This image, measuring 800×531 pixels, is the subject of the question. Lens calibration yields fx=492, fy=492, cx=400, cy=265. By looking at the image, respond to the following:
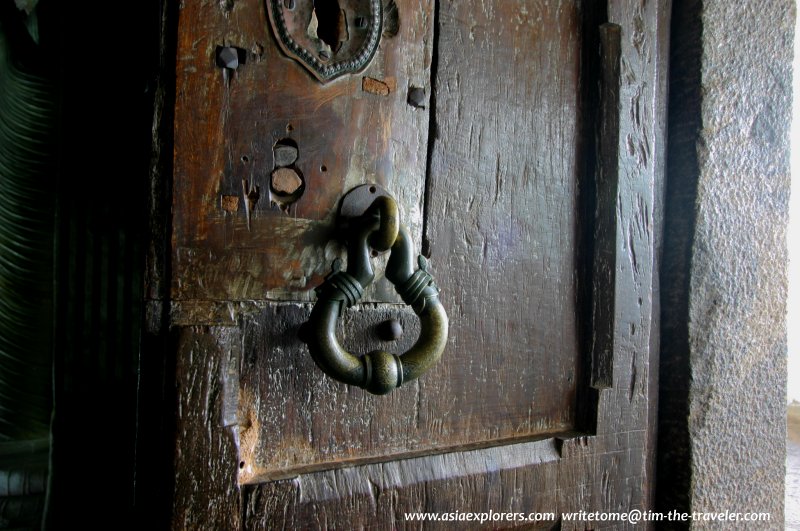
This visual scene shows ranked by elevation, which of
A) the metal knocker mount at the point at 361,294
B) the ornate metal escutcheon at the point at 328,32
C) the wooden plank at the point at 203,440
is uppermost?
the ornate metal escutcheon at the point at 328,32

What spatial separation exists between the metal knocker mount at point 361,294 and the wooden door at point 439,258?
1.7 inches

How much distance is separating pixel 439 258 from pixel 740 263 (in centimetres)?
52

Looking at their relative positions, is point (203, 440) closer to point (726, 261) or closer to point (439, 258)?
point (439, 258)

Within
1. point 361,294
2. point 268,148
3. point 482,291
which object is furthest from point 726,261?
point 268,148

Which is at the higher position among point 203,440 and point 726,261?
point 726,261

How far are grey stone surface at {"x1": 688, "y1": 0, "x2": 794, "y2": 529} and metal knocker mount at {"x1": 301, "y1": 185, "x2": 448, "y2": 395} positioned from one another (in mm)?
474

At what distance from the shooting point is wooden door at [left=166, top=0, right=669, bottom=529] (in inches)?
19.9

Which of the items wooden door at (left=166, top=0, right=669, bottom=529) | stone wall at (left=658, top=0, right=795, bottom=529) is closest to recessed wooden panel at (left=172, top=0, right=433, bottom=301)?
wooden door at (left=166, top=0, right=669, bottom=529)

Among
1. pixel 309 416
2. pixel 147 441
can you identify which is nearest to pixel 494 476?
pixel 309 416

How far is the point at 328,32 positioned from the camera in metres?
0.56

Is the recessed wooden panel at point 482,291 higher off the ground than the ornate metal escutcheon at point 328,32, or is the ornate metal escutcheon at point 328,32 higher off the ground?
the ornate metal escutcheon at point 328,32

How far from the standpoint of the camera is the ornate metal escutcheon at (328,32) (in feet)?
1.74

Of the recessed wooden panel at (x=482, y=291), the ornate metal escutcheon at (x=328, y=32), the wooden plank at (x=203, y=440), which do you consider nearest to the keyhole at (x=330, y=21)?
the ornate metal escutcheon at (x=328, y=32)

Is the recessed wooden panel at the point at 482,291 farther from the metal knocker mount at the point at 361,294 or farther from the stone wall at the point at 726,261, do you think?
the stone wall at the point at 726,261
